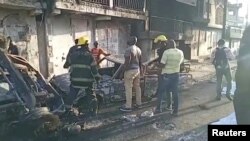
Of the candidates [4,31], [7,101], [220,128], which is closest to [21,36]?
[4,31]

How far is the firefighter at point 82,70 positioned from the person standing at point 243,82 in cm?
439

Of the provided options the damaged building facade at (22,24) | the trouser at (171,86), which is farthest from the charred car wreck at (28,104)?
the damaged building facade at (22,24)

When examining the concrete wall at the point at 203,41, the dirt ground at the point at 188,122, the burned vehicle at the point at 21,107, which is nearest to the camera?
the burned vehicle at the point at 21,107

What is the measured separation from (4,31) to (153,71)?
470 centimetres

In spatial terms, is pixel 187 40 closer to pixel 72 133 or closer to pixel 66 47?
pixel 66 47

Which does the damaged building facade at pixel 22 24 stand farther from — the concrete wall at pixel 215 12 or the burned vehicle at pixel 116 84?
the concrete wall at pixel 215 12

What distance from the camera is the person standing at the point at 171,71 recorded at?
7.61m

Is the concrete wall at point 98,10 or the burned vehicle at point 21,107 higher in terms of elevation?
the concrete wall at point 98,10

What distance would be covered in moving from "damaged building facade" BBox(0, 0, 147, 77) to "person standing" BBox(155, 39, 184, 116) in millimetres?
4747

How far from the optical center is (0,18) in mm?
9375

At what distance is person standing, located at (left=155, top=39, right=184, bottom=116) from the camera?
7.61 m

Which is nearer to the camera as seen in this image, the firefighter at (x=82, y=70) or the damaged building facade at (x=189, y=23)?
the firefighter at (x=82, y=70)

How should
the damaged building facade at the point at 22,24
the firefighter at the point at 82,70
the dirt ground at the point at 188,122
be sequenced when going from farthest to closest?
the damaged building facade at the point at 22,24, the firefighter at the point at 82,70, the dirt ground at the point at 188,122

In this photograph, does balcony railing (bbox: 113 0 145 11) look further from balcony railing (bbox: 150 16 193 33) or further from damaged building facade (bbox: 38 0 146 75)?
balcony railing (bbox: 150 16 193 33)
